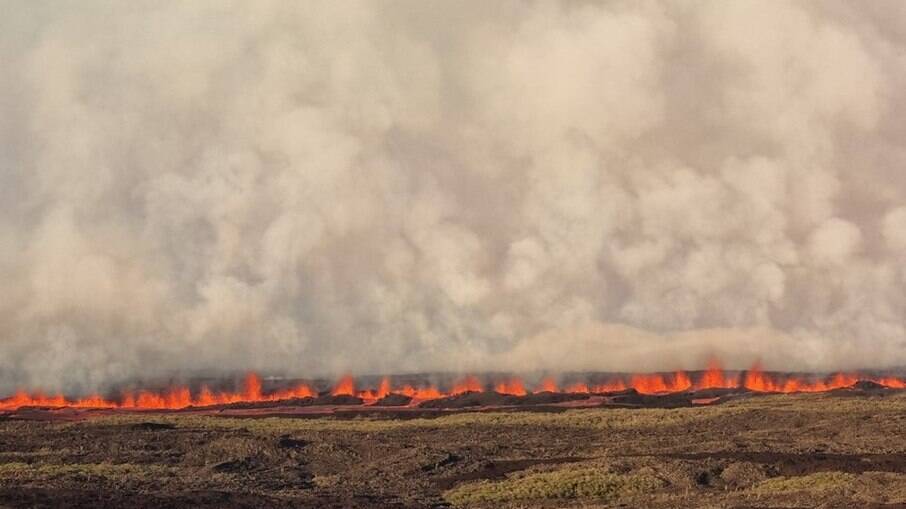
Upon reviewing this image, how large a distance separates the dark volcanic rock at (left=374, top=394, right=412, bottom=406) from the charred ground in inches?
402

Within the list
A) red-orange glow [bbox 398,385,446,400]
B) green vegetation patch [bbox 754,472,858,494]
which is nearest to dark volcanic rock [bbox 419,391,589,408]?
red-orange glow [bbox 398,385,446,400]

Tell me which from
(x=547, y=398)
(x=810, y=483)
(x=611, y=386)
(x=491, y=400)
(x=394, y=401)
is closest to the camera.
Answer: (x=810, y=483)

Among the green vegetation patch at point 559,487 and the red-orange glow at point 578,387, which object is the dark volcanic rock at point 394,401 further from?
the green vegetation patch at point 559,487

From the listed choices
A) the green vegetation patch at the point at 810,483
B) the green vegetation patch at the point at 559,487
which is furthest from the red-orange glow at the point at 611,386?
the green vegetation patch at the point at 810,483

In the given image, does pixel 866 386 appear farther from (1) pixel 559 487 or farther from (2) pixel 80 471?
(2) pixel 80 471

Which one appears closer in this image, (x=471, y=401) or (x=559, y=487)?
(x=559, y=487)

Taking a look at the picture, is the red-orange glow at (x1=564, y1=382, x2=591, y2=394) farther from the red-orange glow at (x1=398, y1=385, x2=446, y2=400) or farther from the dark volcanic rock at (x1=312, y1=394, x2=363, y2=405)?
the dark volcanic rock at (x1=312, y1=394, x2=363, y2=405)

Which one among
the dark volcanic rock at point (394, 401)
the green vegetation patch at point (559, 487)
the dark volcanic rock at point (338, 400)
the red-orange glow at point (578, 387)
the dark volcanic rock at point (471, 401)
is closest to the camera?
the green vegetation patch at point (559, 487)

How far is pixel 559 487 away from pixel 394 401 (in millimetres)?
50246

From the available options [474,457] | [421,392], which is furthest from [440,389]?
[474,457]

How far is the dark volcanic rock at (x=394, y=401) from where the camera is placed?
9156 cm

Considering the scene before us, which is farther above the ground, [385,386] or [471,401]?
[385,386]

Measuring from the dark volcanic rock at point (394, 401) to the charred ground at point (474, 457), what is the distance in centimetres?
1020

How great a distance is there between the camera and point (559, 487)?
140 ft
